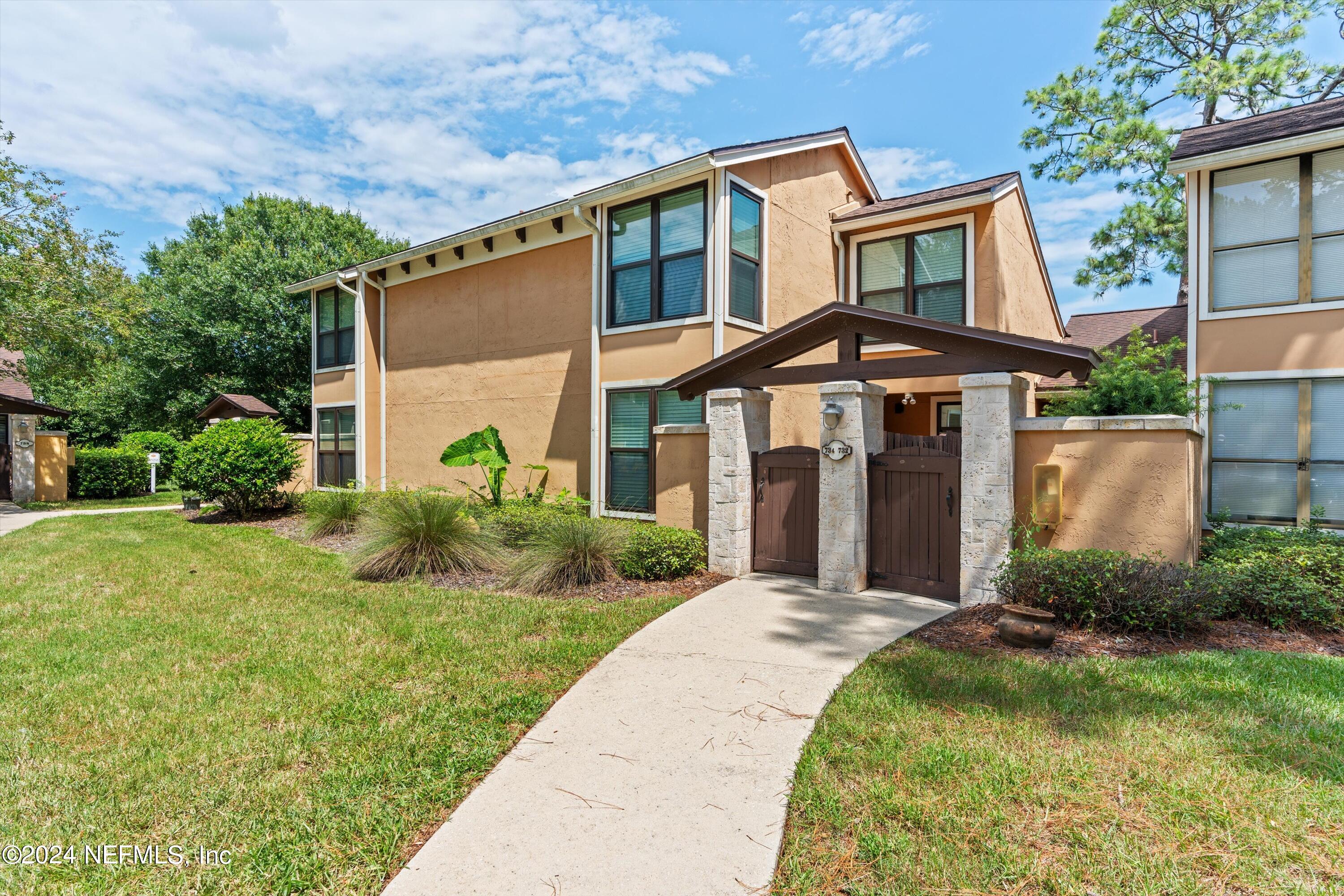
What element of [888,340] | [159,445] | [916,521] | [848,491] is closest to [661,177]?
[888,340]

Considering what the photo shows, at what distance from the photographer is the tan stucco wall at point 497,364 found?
10.8m

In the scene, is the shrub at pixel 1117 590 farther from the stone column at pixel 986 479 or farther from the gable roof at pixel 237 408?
the gable roof at pixel 237 408

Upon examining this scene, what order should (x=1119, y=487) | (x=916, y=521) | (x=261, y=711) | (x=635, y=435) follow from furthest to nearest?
(x=635, y=435), (x=916, y=521), (x=1119, y=487), (x=261, y=711)

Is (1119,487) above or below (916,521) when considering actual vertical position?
above

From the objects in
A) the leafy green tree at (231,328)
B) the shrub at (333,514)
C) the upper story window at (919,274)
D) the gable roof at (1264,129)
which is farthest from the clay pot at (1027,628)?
the leafy green tree at (231,328)

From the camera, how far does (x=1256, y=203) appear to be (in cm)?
862

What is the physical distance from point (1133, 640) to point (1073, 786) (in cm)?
299

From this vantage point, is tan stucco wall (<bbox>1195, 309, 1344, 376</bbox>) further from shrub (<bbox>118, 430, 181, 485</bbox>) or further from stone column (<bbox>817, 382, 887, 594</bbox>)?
shrub (<bbox>118, 430, 181, 485</bbox>)

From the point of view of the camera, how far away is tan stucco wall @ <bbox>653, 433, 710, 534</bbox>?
8.51 metres

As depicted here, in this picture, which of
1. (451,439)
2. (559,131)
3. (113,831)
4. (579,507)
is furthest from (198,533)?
(559,131)

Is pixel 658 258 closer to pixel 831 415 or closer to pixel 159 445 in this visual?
pixel 831 415

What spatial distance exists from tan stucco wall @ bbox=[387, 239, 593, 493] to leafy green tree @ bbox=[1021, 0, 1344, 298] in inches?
573

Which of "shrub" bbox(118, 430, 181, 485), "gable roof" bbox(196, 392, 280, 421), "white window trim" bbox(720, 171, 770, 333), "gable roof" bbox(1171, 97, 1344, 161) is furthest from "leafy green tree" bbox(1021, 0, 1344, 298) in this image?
"shrub" bbox(118, 430, 181, 485)

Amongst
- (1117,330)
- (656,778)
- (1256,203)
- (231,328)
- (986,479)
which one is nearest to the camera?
(656,778)
